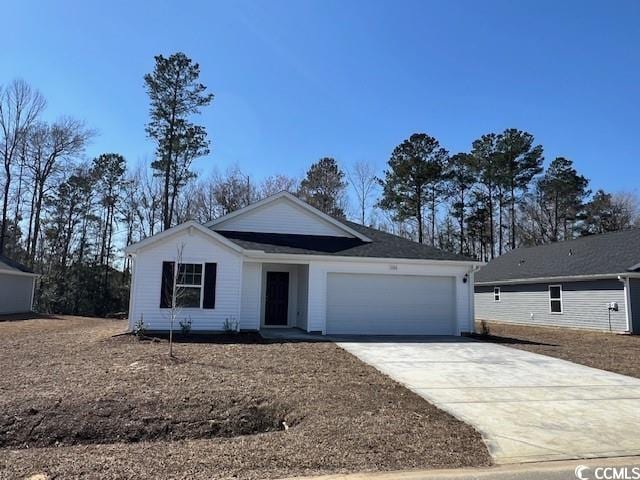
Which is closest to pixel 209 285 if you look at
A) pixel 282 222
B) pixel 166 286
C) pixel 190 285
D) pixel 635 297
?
pixel 190 285

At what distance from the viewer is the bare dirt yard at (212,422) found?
4500mm

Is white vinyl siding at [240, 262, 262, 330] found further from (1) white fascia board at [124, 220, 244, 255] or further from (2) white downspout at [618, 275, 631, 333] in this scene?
(2) white downspout at [618, 275, 631, 333]

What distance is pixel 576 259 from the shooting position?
2252cm

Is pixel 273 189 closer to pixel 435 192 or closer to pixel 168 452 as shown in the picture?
pixel 435 192

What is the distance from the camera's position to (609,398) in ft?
24.0

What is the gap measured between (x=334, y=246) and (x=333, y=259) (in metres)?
1.29

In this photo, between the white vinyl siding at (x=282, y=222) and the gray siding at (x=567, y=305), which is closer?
the white vinyl siding at (x=282, y=222)

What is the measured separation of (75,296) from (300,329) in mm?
17811

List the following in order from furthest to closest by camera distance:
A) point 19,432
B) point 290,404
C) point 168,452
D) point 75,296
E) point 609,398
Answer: point 75,296, point 609,398, point 290,404, point 19,432, point 168,452

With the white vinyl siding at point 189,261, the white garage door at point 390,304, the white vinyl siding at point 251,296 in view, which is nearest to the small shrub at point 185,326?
the white vinyl siding at point 189,261

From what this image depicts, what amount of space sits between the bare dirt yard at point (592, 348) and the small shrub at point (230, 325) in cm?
797

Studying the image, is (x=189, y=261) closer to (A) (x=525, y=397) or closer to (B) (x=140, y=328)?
(B) (x=140, y=328)

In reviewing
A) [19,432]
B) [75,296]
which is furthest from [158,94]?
[19,432]

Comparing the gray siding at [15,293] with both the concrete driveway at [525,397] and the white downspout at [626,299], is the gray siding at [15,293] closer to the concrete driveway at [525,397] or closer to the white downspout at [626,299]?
the concrete driveway at [525,397]
